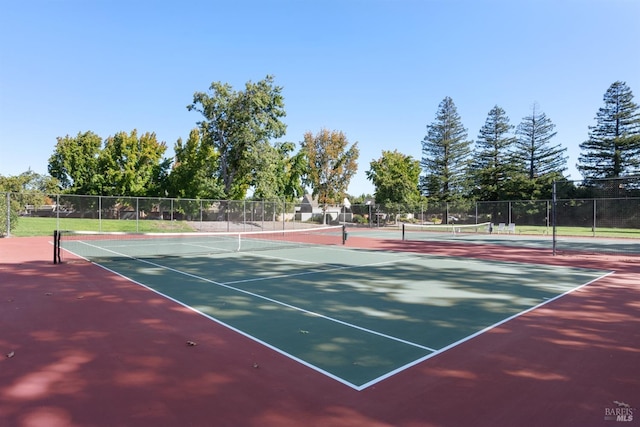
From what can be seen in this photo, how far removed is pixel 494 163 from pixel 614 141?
15110 mm

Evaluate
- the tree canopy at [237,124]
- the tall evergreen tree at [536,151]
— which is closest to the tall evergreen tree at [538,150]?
the tall evergreen tree at [536,151]

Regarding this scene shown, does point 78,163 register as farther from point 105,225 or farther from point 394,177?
point 394,177

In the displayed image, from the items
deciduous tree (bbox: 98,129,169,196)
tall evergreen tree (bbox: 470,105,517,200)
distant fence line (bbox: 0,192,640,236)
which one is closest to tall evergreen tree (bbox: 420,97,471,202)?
tall evergreen tree (bbox: 470,105,517,200)

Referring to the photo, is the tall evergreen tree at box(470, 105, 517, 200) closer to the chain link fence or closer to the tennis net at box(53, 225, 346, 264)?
the chain link fence

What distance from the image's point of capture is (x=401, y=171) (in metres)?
53.5

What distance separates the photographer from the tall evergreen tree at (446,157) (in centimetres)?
5903

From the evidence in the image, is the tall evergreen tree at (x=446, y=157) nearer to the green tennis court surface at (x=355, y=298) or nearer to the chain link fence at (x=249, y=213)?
the chain link fence at (x=249, y=213)

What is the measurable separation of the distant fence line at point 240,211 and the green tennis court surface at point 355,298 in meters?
16.7

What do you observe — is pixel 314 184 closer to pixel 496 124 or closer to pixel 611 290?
pixel 496 124

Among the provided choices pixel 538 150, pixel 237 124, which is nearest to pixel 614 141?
pixel 538 150

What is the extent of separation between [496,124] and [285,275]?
59878 mm

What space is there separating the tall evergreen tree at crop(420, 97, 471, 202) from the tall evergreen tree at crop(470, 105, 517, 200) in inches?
84.4

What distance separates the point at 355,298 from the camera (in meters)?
7.63

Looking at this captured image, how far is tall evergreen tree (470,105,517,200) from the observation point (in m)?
56.6
